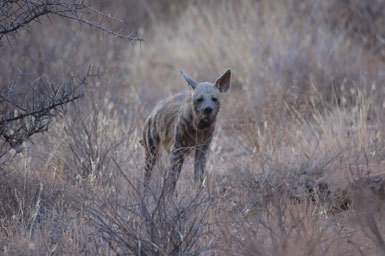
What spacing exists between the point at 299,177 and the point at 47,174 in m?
2.87

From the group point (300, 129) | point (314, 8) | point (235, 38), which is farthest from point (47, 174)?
point (314, 8)

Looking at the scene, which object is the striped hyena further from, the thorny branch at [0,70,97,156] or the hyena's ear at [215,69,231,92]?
the thorny branch at [0,70,97,156]

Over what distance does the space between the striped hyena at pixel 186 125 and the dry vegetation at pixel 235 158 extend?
0.22 m

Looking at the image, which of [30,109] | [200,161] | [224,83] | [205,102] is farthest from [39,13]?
[200,161]

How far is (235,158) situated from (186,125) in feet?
5.83

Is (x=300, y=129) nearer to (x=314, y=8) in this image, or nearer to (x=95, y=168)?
(x=95, y=168)

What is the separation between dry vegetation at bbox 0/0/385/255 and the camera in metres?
4.44

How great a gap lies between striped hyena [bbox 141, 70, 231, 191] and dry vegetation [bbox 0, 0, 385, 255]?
216mm

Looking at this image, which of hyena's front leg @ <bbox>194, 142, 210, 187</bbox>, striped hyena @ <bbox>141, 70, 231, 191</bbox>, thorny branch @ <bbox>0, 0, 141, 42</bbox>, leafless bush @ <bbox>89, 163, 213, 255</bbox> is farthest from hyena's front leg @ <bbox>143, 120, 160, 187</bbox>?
leafless bush @ <bbox>89, 163, 213, 255</bbox>

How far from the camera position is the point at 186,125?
634 centimetres

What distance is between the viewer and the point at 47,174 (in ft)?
20.1

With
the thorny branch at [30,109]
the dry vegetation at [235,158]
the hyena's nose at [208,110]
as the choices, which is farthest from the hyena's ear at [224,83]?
the thorny branch at [30,109]

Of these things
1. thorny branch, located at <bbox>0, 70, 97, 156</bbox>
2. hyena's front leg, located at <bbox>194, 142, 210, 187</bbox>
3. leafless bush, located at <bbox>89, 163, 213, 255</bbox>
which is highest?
thorny branch, located at <bbox>0, 70, 97, 156</bbox>

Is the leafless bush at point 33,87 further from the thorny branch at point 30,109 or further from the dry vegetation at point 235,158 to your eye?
the dry vegetation at point 235,158
